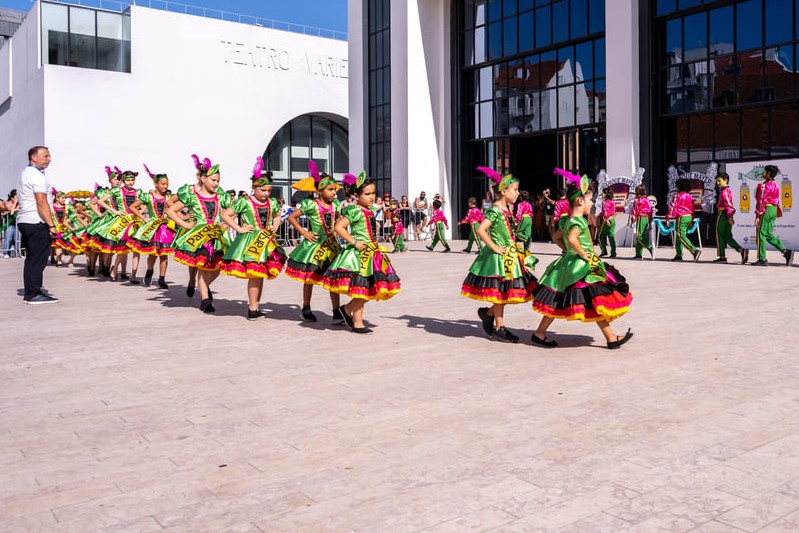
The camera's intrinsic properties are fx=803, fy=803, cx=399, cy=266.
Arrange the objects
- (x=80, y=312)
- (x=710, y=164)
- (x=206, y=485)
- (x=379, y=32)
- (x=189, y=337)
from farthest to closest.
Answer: (x=379, y=32)
(x=710, y=164)
(x=80, y=312)
(x=189, y=337)
(x=206, y=485)

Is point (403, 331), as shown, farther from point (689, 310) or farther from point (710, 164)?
point (710, 164)

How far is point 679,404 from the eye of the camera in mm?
5043

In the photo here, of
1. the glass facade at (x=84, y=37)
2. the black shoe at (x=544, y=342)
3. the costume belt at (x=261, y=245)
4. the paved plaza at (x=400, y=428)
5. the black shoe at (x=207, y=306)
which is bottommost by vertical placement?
the paved plaza at (x=400, y=428)

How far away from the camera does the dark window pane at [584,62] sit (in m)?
25.4

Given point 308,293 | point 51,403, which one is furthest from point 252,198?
point 51,403

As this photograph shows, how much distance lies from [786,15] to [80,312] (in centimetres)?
1894

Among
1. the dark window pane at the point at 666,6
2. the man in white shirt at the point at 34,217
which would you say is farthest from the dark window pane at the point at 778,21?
the man in white shirt at the point at 34,217

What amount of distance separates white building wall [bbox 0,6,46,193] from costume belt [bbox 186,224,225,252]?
29.6 metres

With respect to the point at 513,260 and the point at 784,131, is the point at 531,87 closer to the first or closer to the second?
the point at 784,131

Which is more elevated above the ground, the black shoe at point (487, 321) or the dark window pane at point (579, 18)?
the dark window pane at point (579, 18)

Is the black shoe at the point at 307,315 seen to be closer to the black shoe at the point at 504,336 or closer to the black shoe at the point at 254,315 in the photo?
the black shoe at the point at 254,315

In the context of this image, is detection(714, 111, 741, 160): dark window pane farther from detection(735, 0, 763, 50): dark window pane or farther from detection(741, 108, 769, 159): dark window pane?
detection(735, 0, 763, 50): dark window pane

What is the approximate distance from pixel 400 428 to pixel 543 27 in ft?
80.2

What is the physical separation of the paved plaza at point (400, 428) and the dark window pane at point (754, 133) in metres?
14.1
